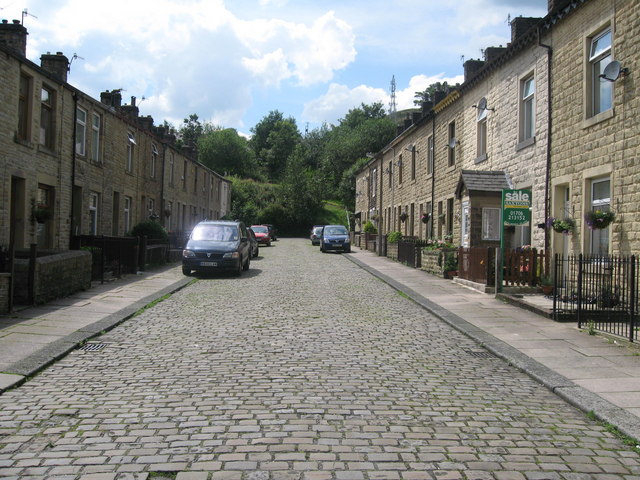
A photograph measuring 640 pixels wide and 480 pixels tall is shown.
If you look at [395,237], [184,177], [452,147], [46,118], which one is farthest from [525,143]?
[184,177]

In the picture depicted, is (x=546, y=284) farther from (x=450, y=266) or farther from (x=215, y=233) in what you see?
(x=215, y=233)

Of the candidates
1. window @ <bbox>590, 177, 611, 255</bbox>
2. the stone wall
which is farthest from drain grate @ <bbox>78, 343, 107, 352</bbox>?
window @ <bbox>590, 177, 611, 255</bbox>

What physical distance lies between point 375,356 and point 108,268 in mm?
11290

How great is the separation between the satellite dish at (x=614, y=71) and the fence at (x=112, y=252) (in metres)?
12.7

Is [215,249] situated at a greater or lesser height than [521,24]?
lesser

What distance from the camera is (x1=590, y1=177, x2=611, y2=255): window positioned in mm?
11562

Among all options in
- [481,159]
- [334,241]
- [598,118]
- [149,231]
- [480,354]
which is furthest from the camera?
[334,241]

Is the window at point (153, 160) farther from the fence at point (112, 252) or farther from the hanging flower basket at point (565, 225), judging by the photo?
the hanging flower basket at point (565, 225)

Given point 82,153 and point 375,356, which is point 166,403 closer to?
point 375,356

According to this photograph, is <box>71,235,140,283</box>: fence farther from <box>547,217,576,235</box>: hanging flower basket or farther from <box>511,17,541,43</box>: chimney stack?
<box>511,17,541,43</box>: chimney stack

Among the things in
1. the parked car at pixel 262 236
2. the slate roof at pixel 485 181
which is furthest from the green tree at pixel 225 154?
the slate roof at pixel 485 181

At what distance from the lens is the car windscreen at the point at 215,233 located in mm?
19281

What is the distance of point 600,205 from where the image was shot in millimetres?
11789

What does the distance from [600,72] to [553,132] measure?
6.53 ft
